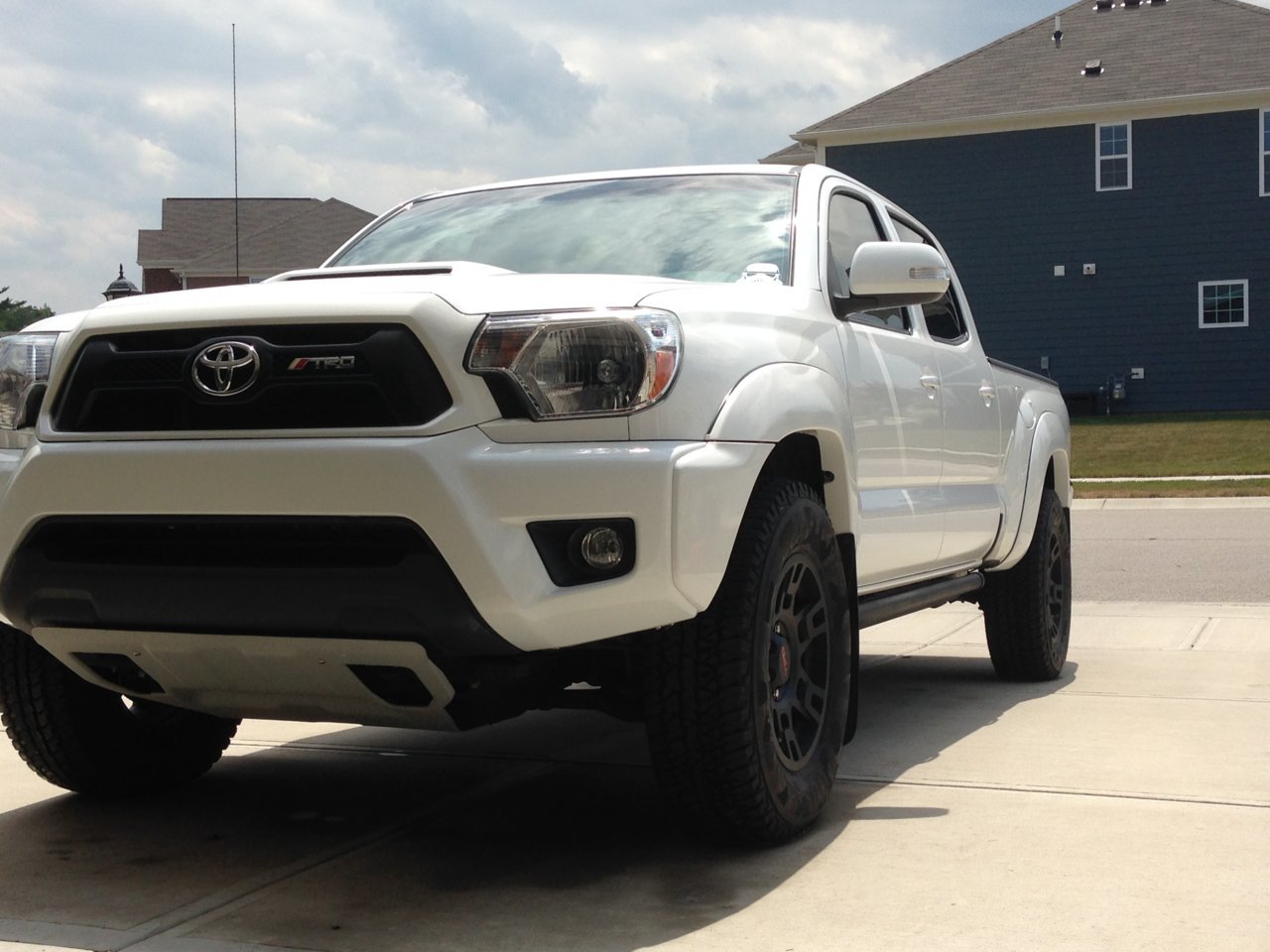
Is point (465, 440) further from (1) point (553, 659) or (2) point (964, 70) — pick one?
(2) point (964, 70)

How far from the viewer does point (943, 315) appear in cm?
654

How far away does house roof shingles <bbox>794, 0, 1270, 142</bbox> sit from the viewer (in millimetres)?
30734

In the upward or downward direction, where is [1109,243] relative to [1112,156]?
downward

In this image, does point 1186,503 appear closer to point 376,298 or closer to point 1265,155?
point 1265,155

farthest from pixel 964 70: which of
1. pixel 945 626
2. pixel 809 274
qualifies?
pixel 809 274

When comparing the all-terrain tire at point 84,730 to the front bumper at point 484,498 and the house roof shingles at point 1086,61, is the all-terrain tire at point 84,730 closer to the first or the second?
the front bumper at point 484,498

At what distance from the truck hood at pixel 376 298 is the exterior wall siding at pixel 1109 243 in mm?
28729

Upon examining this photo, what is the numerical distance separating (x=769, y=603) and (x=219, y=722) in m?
2.10

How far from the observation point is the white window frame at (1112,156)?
102 feet

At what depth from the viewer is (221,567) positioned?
147 inches

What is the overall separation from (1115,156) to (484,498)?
29.9m

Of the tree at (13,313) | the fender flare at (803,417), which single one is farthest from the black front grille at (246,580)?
the tree at (13,313)

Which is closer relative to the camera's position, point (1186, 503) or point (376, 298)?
point (376, 298)

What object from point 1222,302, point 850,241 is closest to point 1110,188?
point 1222,302
